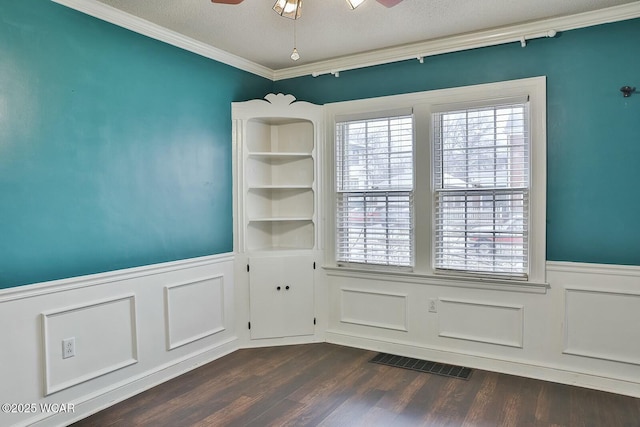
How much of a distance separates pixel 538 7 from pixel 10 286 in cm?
362

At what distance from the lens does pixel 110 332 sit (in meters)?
2.91

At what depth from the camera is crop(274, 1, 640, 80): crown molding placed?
296 cm

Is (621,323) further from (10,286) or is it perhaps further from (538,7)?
(10,286)

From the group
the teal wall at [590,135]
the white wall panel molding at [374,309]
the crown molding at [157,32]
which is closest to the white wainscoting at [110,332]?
the white wall panel molding at [374,309]

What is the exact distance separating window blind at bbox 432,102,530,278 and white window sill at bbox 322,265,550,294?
0.07 m

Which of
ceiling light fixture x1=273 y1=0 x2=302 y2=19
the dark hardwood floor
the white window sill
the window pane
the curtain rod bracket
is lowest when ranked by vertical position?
the dark hardwood floor

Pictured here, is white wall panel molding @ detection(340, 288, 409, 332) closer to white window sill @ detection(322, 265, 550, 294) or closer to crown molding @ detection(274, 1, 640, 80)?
white window sill @ detection(322, 265, 550, 294)

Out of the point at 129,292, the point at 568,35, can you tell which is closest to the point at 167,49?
the point at 129,292

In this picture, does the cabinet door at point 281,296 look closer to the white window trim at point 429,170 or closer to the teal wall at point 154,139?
the white window trim at point 429,170

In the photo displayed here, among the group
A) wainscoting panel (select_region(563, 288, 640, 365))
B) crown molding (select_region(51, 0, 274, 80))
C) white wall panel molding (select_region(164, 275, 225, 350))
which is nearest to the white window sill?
wainscoting panel (select_region(563, 288, 640, 365))

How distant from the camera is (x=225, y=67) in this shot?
3852 mm

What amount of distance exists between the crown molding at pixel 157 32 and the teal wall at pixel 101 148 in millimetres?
48

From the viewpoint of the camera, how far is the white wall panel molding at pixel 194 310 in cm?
335

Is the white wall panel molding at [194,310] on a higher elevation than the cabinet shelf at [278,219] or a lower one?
lower
